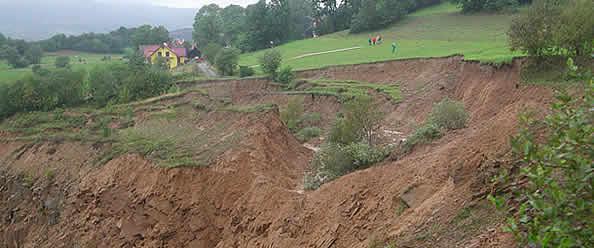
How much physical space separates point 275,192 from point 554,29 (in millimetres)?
14293

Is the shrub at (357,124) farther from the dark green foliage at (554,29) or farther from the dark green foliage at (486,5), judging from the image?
the dark green foliage at (486,5)

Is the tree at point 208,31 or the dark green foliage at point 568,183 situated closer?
the dark green foliage at point 568,183

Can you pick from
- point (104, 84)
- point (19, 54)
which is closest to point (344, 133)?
point (104, 84)

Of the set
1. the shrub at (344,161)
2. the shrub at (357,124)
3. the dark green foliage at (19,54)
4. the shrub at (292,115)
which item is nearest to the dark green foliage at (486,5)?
the shrub at (292,115)

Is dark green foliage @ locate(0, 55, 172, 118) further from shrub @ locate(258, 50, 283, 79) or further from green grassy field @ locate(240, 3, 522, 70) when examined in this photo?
green grassy field @ locate(240, 3, 522, 70)

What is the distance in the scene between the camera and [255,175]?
19031 mm

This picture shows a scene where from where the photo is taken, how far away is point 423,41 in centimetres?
4762

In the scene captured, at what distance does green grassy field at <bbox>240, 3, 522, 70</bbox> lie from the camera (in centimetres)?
3885

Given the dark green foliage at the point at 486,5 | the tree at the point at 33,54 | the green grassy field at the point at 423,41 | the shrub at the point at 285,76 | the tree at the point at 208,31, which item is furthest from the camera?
the tree at the point at 208,31

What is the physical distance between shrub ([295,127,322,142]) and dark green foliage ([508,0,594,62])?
12.0 m

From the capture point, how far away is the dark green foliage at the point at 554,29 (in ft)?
66.9

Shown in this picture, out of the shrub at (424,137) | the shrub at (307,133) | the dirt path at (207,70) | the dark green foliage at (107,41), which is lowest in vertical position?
the shrub at (307,133)

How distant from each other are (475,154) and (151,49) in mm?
68784

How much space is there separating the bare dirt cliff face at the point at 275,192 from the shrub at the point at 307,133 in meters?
4.32
